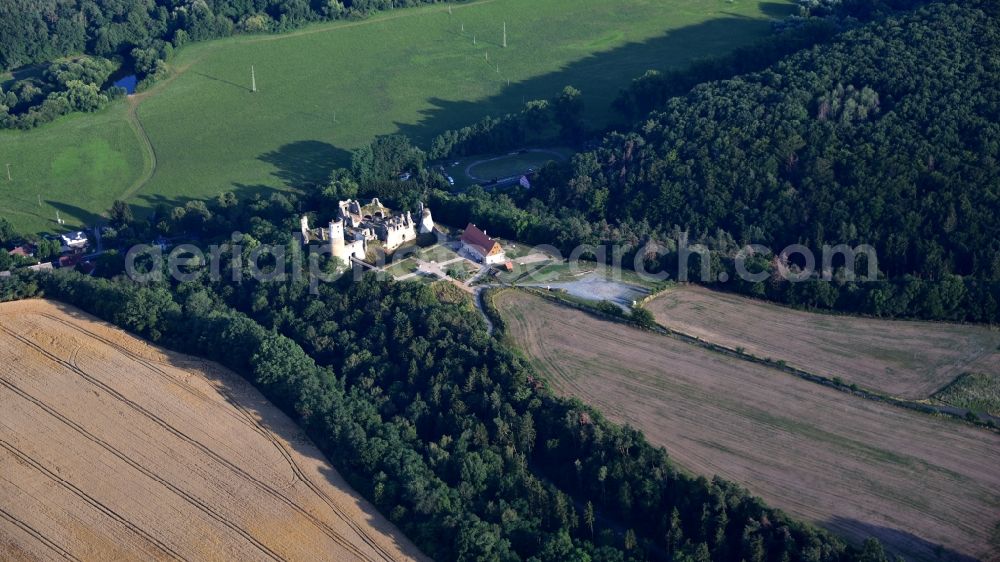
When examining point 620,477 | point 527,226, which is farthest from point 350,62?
point 620,477

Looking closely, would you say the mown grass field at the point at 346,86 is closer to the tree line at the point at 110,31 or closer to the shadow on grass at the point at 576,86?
the shadow on grass at the point at 576,86

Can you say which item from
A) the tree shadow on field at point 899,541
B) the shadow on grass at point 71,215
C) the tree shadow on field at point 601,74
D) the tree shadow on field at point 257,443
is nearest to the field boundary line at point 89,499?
the tree shadow on field at point 257,443

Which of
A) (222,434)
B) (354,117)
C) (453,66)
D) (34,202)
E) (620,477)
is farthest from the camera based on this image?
(453,66)

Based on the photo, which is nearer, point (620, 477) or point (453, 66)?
point (620, 477)

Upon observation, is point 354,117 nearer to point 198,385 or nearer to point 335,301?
point 335,301

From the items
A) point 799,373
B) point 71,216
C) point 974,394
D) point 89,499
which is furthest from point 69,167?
point 974,394

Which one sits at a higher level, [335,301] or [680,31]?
[680,31]

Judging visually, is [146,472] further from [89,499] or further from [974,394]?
[974,394]
